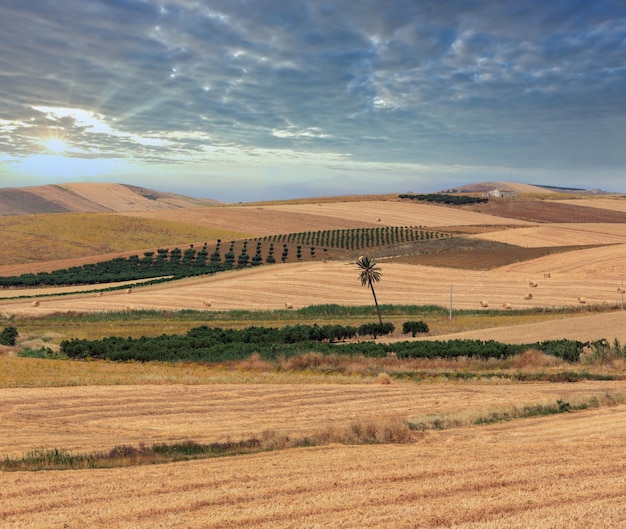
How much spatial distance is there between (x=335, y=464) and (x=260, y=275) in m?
69.5

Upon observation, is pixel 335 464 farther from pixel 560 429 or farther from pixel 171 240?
pixel 171 240

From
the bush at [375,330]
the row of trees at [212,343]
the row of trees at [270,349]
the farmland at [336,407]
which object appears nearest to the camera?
the farmland at [336,407]

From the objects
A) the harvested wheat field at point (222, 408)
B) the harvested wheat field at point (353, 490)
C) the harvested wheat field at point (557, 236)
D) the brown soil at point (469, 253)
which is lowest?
the harvested wheat field at point (222, 408)

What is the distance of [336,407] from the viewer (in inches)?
1007

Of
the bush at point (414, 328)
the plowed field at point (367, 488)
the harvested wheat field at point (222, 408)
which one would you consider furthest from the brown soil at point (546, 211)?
the plowed field at point (367, 488)

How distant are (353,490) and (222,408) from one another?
40.0ft

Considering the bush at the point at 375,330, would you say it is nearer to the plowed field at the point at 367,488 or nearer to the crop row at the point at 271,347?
the crop row at the point at 271,347

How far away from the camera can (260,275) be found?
8569 cm

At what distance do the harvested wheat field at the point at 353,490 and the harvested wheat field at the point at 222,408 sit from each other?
3671 mm

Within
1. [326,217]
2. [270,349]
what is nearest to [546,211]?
[326,217]

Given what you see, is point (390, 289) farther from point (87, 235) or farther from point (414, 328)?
point (87, 235)

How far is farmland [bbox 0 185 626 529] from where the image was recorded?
13516 mm

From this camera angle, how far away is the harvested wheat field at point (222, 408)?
69.8 feet

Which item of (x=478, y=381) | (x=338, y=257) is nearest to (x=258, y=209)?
(x=338, y=257)
